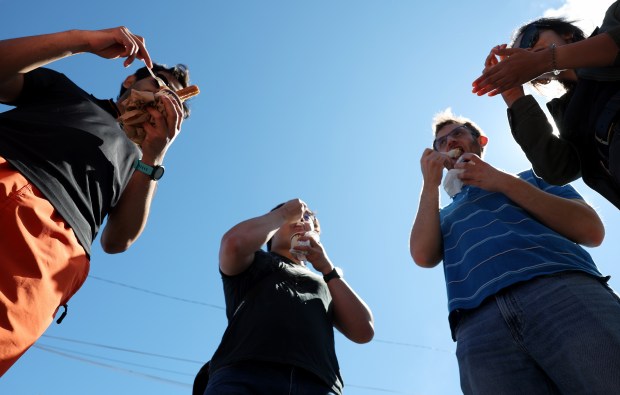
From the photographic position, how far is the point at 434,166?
2658 millimetres

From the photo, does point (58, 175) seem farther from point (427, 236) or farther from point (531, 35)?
point (531, 35)

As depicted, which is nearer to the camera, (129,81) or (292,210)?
(129,81)

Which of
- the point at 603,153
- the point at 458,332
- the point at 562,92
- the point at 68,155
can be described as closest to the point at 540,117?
the point at 562,92

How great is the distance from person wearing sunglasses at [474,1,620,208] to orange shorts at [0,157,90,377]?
1.61m

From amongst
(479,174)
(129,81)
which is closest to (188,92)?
(129,81)

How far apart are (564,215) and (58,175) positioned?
6.77ft

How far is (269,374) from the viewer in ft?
7.29

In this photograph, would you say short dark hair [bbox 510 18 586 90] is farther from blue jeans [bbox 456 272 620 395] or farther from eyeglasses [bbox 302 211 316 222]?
eyeglasses [bbox 302 211 316 222]

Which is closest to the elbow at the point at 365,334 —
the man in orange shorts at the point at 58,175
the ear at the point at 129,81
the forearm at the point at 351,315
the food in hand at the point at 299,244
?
the forearm at the point at 351,315

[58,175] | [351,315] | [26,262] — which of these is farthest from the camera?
[351,315]

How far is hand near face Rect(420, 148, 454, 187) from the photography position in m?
2.61

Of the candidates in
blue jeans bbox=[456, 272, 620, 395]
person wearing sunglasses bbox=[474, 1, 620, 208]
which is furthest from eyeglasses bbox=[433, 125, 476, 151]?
blue jeans bbox=[456, 272, 620, 395]

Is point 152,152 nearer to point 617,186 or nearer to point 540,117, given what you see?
point 540,117

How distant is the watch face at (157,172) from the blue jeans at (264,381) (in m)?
0.94
